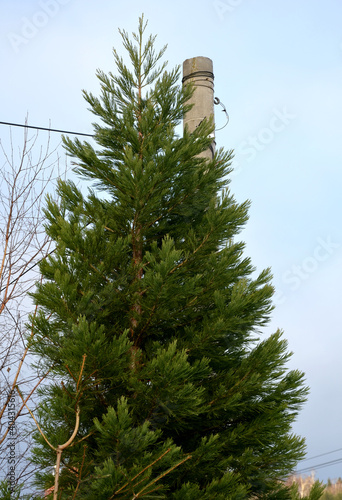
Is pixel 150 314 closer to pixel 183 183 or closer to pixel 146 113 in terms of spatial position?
pixel 183 183

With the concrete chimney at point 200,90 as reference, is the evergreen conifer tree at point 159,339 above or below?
below

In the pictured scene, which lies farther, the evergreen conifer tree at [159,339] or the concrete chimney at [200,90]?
the concrete chimney at [200,90]

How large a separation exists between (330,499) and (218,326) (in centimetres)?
4303

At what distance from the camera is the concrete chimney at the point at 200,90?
22.4ft

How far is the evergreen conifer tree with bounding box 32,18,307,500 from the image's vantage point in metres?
4.34

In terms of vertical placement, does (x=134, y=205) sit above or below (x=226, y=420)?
above

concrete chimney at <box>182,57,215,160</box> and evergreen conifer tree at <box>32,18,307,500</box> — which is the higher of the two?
concrete chimney at <box>182,57,215,160</box>

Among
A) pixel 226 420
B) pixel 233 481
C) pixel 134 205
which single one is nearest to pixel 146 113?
pixel 134 205

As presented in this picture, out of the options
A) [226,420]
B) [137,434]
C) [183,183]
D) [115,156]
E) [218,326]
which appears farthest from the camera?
[115,156]

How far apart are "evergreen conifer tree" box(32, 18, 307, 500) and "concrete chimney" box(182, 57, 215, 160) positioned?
30.1 inches

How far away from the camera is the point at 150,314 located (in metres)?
4.89

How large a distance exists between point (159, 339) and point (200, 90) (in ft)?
11.5

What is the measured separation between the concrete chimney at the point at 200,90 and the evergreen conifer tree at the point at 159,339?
764 mm

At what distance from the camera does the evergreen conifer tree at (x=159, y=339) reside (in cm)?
434
